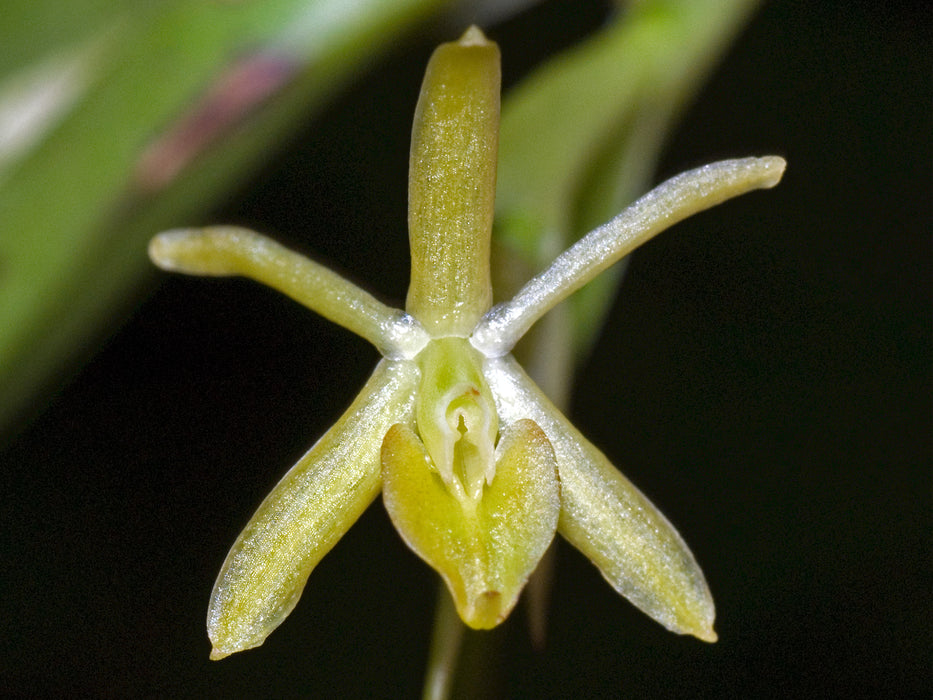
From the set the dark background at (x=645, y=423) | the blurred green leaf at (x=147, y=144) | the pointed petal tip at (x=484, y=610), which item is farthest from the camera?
the dark background at (x=645, y=423)

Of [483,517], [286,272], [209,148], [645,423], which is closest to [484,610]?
[483,517]

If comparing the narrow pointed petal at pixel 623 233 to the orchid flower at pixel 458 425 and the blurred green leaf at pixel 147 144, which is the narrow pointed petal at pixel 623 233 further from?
the blurred green leaf at pixel 147 144

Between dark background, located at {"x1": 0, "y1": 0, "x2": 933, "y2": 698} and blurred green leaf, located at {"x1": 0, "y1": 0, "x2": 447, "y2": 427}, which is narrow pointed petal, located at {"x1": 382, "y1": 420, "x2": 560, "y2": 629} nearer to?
blurred green leaf, located at {"x1": 0, "y1": 0, "x2": 447, "y2": 427}

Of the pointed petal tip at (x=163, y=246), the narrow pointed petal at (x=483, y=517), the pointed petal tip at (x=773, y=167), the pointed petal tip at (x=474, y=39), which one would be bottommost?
the narrow pointed petal at (x=483, y=517)

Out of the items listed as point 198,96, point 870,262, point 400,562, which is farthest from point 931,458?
point 198,96

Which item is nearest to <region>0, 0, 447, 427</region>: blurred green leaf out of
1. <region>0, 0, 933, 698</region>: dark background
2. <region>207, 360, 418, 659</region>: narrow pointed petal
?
<region>207, 360, 418, 659</region>: narrow pointed petal

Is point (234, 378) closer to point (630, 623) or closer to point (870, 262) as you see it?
point (630, 623)

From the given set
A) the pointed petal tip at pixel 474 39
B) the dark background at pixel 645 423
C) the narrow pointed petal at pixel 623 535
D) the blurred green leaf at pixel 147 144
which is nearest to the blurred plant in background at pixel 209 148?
the blurred green leaf at pixel 147 144
